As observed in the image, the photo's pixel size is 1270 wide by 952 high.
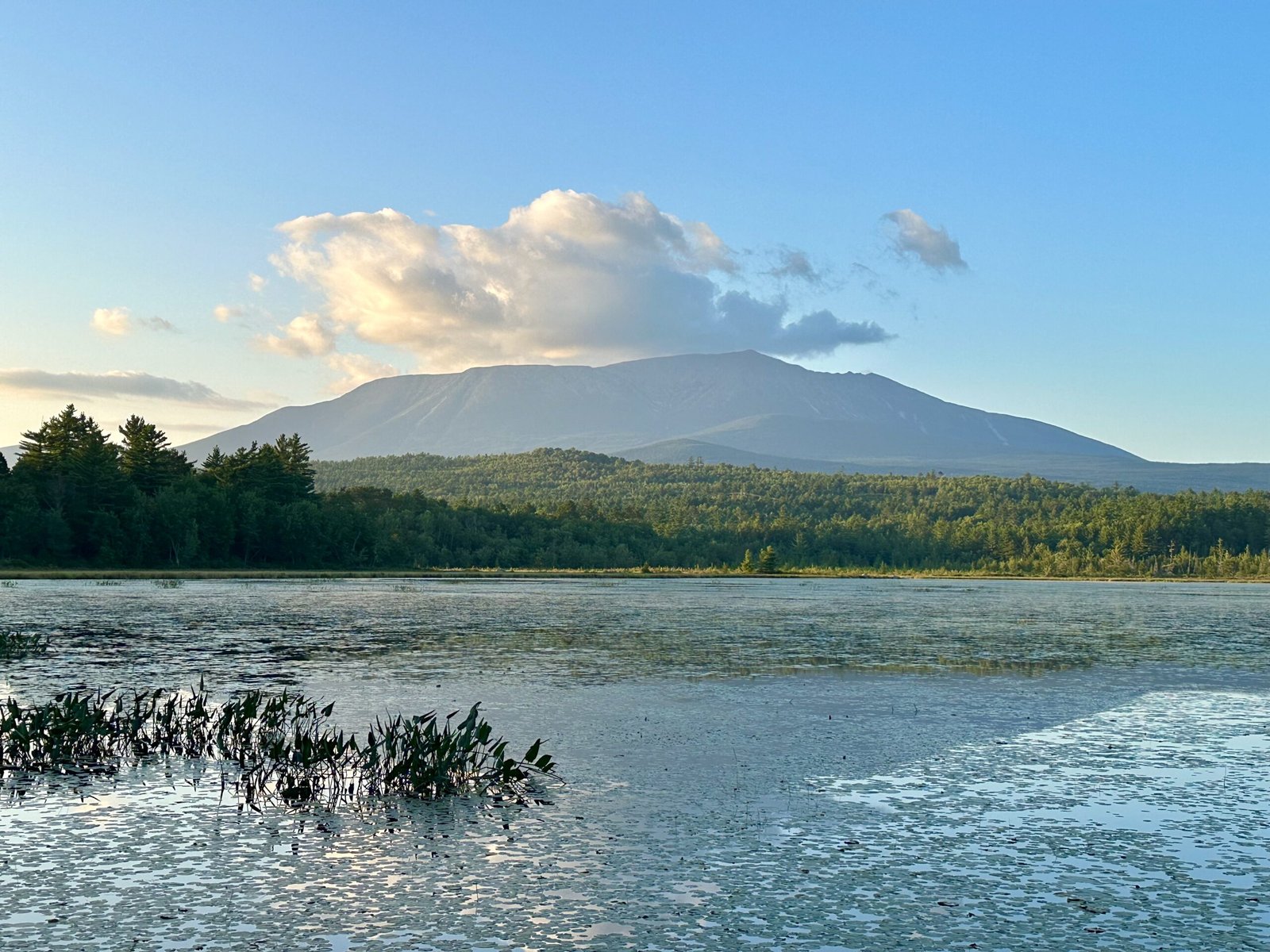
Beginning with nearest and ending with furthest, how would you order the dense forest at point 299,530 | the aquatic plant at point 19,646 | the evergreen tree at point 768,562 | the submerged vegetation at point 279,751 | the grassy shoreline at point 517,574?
the submerged vegetation at point 279,751, the aquatic plant at point 19,646, the grassy shoreline at point 517,574, the dense forest at point 299,530, the evergreen tree at point 768,562

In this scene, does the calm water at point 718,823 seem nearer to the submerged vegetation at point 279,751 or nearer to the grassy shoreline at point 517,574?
the submerged vegetation at point 279,751

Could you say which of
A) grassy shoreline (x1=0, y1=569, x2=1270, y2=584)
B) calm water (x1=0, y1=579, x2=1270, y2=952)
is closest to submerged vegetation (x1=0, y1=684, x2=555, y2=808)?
calm water (x1=0, y1=579, x2=1270, y2=952)

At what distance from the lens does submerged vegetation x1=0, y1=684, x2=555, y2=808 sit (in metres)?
15.8

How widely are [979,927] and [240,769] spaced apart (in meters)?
11.1

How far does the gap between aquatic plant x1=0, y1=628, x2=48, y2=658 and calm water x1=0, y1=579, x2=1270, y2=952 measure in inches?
28.3

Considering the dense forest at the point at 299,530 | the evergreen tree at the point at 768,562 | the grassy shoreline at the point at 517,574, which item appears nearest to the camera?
the grassy shoreline at the point at 517,574

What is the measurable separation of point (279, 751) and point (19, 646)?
18.5 m

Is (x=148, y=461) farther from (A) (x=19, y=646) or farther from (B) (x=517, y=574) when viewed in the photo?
(A) (x=19, y=646)

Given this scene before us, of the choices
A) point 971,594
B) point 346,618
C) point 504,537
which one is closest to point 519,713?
point 346,618

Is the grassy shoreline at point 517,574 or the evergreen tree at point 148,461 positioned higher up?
the evergreen tree at point 148,461

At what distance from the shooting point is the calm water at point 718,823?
10.4 m

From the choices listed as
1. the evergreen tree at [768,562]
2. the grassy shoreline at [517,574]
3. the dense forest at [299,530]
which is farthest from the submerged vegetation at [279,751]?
the evergreen tree at [768,562]

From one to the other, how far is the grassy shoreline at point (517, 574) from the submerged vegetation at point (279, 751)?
73.1 m

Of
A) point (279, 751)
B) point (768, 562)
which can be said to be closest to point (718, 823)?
point (279, 751)
